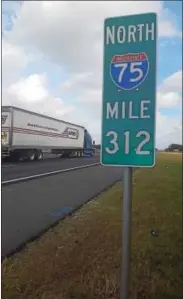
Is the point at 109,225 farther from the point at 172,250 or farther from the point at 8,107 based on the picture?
the point at 8,107

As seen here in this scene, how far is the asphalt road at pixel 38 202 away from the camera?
880 centimetres

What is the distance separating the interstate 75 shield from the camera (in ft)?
12.3

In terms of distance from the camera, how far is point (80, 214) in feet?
36.7

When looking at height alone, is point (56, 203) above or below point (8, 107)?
below

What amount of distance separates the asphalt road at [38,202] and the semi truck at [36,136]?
7.34 m

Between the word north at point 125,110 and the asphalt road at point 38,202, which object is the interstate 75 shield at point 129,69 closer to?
the word north at point 125,110

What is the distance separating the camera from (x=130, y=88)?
3787 millimetres

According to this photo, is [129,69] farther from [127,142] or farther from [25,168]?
[25,168]

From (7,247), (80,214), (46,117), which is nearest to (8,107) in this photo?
(46,117)

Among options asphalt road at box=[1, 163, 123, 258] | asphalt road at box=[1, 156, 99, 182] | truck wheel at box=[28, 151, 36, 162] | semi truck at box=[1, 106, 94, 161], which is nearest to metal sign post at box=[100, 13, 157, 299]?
asphalt road at box=[1, 163, 123, 258]

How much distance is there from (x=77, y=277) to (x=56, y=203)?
7.33m

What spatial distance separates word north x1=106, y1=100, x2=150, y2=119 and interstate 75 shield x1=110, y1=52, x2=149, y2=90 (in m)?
0.14

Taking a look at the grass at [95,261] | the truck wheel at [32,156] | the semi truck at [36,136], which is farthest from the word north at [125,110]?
the truck wheel at [32,156]

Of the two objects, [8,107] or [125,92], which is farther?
[8,107]
